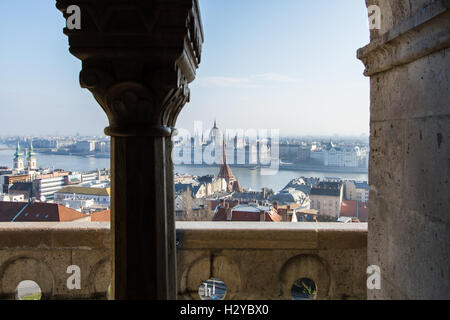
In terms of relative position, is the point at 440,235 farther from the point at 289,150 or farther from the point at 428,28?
the point at 289,150

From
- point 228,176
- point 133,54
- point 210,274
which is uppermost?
point 133,54

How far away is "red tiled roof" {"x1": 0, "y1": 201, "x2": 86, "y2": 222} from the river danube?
54cm

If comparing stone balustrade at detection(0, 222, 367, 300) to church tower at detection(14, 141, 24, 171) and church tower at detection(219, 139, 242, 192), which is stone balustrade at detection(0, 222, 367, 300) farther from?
church tower at detection(14, 141, 24, 171)

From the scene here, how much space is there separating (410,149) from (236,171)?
270 centimetres

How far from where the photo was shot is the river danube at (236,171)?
11.3ft

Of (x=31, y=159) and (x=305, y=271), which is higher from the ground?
(x=31, y=159)

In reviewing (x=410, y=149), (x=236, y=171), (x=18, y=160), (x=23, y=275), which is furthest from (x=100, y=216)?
(x=410, y=149)

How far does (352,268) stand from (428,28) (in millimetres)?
1399

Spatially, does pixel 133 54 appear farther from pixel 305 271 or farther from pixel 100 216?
pixel 100 216

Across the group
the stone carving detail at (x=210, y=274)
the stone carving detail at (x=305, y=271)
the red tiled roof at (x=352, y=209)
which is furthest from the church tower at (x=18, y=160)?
the red tiled roof at (x=352, y=209)

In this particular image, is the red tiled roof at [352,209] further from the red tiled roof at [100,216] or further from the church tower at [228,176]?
the red tiled roof at [100,216]

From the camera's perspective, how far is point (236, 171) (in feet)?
13.1

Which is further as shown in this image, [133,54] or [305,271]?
[305,271]

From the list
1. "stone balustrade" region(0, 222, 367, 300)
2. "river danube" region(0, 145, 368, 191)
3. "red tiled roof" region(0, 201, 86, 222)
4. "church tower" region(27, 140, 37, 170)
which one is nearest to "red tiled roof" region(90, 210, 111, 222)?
"red tiled roof" region(0, 201, 86, 222)
